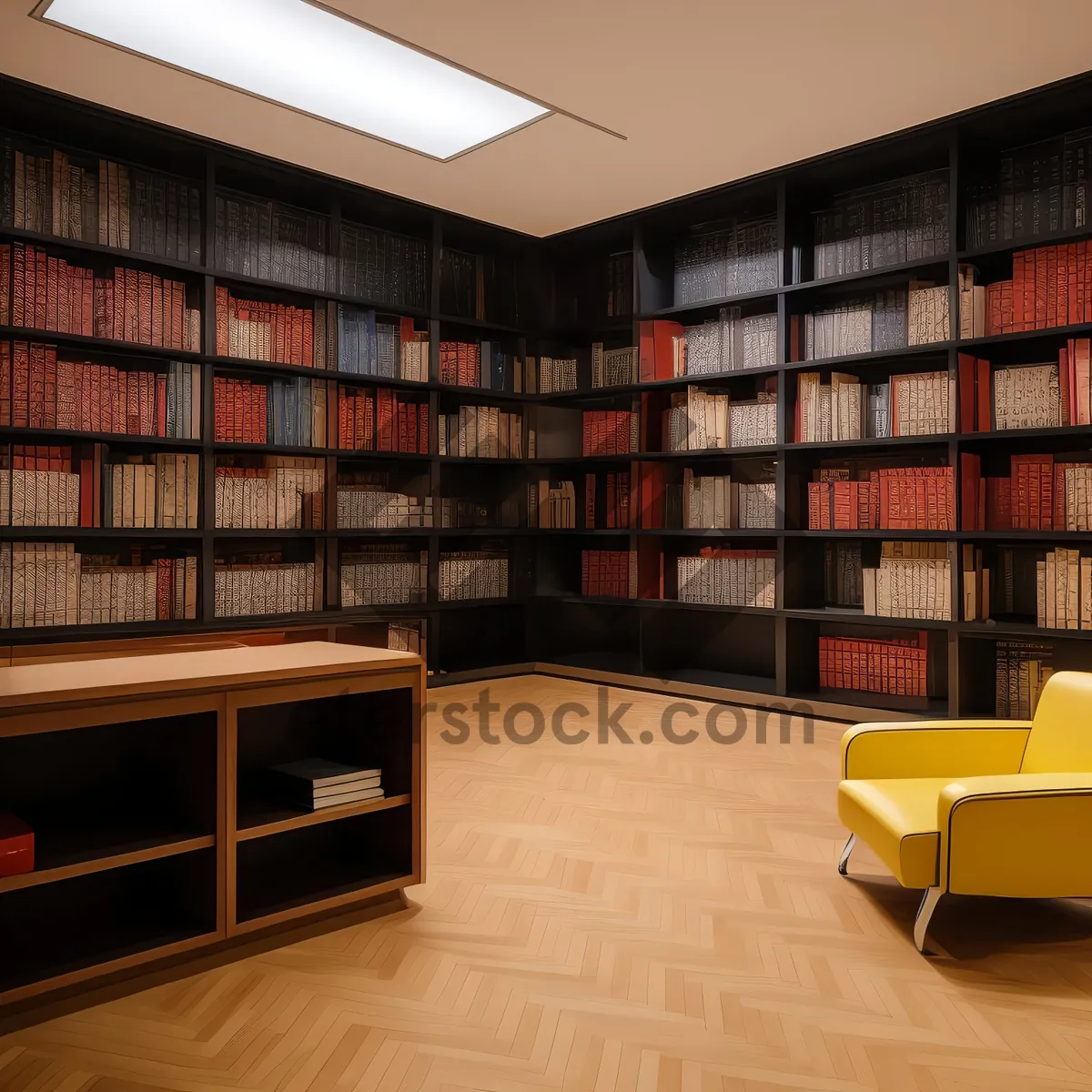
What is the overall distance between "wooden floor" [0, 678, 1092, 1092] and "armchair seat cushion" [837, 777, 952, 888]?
0.65 feet

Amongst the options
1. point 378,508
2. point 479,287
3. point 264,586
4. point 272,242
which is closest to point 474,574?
point 378,508

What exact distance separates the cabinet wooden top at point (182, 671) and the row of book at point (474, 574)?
3.22 m

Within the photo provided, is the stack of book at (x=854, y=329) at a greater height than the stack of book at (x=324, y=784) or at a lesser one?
greater

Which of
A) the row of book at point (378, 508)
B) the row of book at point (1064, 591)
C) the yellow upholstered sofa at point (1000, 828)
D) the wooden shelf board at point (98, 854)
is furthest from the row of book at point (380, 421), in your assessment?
the yellow upholstered sofa at point (1000, 828)

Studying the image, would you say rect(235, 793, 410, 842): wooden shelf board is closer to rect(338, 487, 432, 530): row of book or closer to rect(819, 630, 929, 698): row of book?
rect(338, 487, 432, 530): row of book

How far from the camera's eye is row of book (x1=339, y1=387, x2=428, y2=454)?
5422mm

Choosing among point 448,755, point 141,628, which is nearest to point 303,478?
point 141,628

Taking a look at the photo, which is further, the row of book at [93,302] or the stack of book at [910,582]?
the stack of book at [910,582]

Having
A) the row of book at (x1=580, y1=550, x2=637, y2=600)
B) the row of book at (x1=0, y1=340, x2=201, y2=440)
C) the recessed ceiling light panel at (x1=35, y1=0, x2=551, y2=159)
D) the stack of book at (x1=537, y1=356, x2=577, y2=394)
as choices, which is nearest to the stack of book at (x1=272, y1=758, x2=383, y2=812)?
the row of book at (x1=0, y1=340, x2=201, y2=440)

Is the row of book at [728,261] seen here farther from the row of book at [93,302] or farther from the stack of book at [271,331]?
the row of book at [93,302]

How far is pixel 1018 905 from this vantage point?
2.52m

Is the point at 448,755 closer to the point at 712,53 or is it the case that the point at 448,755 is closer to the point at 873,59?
the point at 712,53

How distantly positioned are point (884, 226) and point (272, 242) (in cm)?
339

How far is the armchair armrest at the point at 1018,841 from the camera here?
7.24 ft
